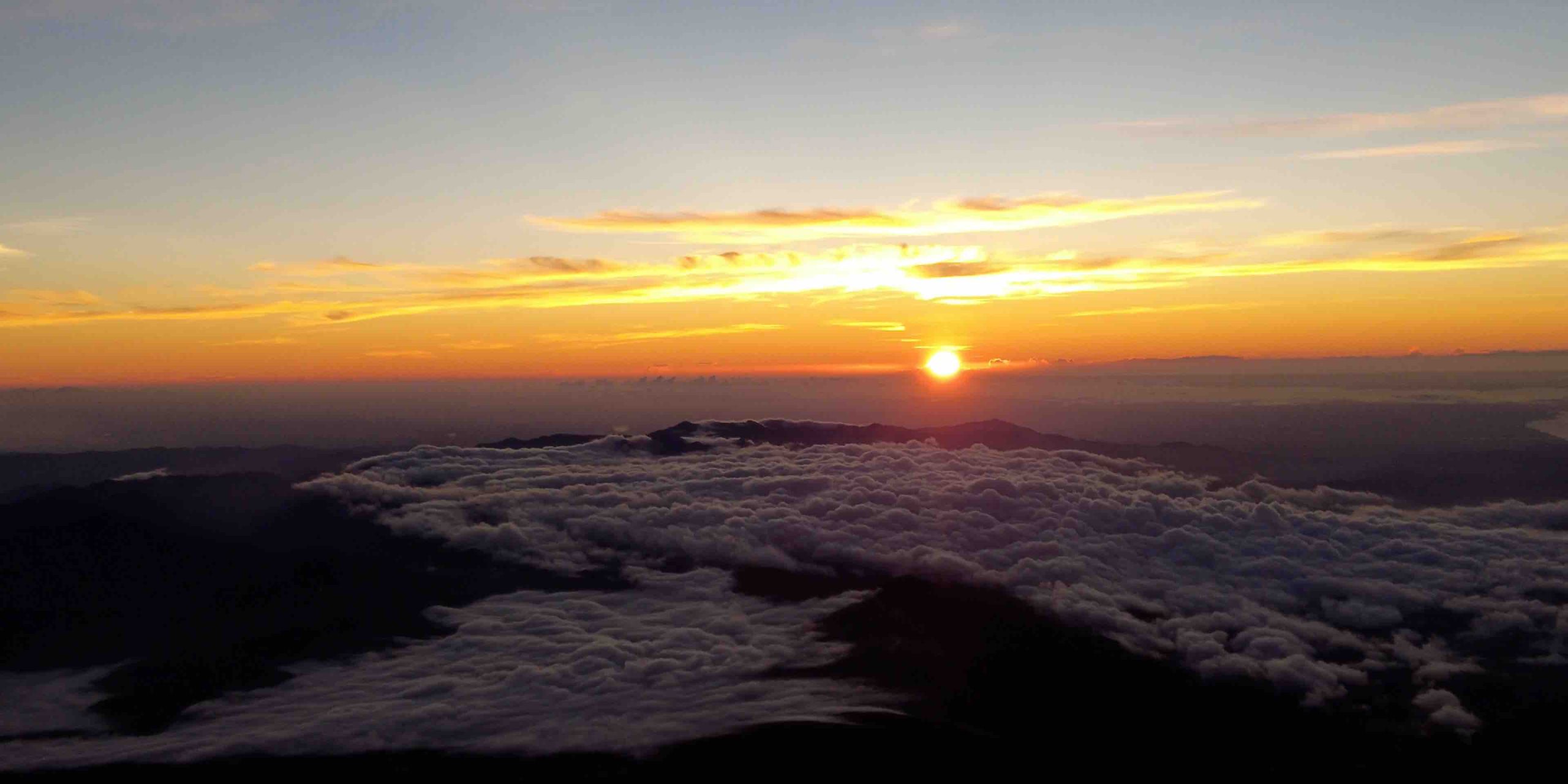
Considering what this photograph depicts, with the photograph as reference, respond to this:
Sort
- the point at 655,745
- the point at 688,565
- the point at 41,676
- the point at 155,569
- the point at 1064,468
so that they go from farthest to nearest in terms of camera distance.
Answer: the point at 1064,468 < the point at 155,569 < the point at 688,565 < the point at 41,676 < the point at 655,745

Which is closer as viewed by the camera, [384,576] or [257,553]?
[384,576]

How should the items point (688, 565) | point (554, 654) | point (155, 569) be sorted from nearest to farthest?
point (554, 654), point (688, 565), point (155, 569)

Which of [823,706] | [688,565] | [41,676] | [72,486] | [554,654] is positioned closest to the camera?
[823,706]

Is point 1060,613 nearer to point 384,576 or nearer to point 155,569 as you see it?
point 384,576

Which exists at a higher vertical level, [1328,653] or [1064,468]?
[1064,468]

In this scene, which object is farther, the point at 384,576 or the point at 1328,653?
the point at 384,576

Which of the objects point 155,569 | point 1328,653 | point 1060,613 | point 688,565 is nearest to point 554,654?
point 688,565

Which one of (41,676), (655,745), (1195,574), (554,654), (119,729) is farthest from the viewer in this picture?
(1195,574)

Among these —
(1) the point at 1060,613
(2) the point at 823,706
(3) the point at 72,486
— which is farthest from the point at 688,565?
(3) the point at 72,486

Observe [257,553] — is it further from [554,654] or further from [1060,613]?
[1060,613]
